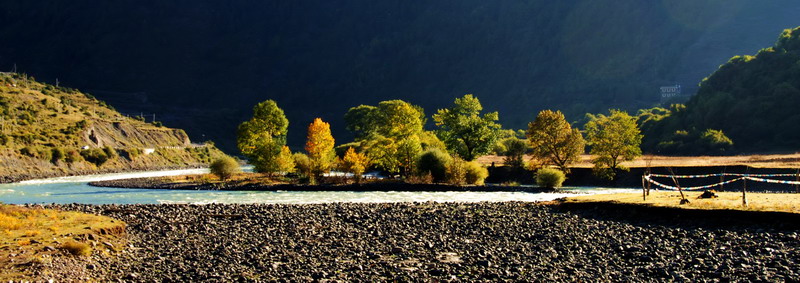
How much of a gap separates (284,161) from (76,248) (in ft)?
206

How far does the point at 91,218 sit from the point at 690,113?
13183cm

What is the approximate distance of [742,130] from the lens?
122 m

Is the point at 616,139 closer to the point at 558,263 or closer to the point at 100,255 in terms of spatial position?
the point at 558,263

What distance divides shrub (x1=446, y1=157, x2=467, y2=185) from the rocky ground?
3655 cm

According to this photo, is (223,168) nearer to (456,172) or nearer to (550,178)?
(456,172)

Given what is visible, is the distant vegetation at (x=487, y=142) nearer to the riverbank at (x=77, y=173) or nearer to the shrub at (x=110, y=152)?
the riverbank at (x=77, y=173)

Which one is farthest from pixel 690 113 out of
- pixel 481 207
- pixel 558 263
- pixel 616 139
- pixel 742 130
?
pixel 558 263

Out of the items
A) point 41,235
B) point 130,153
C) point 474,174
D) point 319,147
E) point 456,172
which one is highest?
point 130,153

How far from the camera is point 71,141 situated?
13338 centimetres

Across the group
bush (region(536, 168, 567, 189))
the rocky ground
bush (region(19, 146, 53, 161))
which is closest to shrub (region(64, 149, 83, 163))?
bush (region(19, 146, 53, 161))

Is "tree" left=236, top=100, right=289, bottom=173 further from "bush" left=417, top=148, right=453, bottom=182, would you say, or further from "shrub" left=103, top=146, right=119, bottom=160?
"shrub" left=103, top=146, right=119, bottom=160

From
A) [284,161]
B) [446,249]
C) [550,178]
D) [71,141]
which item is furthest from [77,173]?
[446,249]

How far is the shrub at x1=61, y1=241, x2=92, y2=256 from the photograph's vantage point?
82.2ft

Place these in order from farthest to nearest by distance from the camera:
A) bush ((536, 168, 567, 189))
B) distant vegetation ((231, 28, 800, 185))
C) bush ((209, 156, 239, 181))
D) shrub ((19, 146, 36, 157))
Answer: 1. shrub ((19, 146, 36, 157))
2. bush ((209, 156, 239, 181))
3. distant vegetation ((231, 28, 800, 185))
4. bush ((536, 168, 567, 189))
